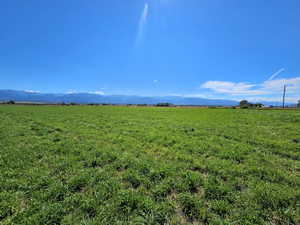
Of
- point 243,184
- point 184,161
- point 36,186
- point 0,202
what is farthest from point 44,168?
point 243,184

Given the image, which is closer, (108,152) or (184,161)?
(184,161)

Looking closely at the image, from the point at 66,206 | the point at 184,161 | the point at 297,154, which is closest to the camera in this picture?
the point at 66,206

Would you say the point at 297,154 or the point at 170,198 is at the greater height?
the point at 297,154

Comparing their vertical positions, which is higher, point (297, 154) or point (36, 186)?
point (297, 154)

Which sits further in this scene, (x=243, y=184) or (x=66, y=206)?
(x=243, y=184)

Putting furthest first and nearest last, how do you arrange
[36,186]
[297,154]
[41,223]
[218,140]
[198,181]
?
[218,140], [297,154], [198,181], [36,186], [41,223]

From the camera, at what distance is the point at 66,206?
3.38m

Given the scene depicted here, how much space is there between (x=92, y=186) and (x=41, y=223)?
135cm

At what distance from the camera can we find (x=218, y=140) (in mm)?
8633

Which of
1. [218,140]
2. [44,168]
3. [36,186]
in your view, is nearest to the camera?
[36,186]

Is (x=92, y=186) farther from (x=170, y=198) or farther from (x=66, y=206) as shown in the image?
(x=170, y=198)

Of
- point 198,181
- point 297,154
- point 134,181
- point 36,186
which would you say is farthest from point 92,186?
point 297,154

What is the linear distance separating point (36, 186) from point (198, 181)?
4.62 m

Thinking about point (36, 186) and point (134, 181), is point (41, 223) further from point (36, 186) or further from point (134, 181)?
point (134, 181)
